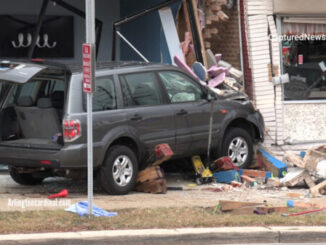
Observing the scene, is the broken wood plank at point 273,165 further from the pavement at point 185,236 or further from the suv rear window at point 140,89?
the pavement at point 185,236

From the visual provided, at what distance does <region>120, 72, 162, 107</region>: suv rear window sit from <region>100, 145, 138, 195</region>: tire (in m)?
0.72

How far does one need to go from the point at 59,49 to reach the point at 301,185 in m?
7.45

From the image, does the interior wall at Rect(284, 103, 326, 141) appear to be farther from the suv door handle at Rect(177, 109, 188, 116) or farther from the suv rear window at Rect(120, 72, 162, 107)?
the suv rear window at Rect(120, 72, 162, 107)

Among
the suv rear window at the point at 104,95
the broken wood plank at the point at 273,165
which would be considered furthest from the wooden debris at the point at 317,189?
the suv rear window at the point at 104,95

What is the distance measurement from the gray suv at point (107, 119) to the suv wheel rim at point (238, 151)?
7cm

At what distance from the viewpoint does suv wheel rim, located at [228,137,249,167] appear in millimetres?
13320

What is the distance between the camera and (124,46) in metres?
17.8

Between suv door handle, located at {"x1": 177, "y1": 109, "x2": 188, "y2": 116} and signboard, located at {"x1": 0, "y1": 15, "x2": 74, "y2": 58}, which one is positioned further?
signboard, located at {"x1": 0, "y1": 15, "x2": 74, "y2": 58}

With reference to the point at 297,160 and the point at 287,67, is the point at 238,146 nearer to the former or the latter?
the point at 297,160

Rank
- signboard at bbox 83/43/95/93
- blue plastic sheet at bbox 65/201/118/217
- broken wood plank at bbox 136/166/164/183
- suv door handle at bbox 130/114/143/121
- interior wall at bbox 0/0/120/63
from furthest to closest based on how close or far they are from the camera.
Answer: interior wall at bbox 0/0/120/63, broken wood plank at bbox 136/166/164/183, suv door handle at bbox 130/114/143/121, blue plastic sheet at bbox 65/201/118/217, signboard at bbox 83/43/95/93

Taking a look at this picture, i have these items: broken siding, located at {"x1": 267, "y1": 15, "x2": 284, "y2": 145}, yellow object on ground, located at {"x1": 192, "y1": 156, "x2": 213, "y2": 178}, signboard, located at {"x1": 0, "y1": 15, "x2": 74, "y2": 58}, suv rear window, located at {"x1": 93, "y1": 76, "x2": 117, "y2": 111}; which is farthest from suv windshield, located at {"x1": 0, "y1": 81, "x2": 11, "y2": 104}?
signboard, located at {"x1": 0, "y1": 15, "x2": 74, "y2": 58}

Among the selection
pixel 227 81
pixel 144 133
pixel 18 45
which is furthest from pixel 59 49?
pixel 144 133

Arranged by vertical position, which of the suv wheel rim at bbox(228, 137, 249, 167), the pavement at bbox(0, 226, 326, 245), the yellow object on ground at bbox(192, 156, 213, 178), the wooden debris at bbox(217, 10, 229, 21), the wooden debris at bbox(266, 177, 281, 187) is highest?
the wooden debris at bbox(217, 10, 229, 21)

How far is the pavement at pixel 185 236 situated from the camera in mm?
8594
